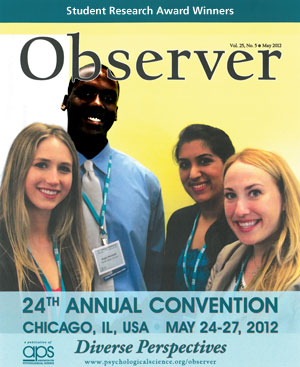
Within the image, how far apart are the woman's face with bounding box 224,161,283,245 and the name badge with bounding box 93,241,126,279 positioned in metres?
0.61

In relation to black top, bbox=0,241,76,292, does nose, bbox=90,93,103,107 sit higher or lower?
higher

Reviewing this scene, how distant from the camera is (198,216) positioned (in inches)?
102

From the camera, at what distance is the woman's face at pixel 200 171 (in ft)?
8.37

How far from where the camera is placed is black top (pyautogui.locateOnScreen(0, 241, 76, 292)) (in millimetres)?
2535

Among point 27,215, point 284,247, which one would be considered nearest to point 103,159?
point 27,215

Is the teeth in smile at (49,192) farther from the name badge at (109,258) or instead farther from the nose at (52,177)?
the name badge at (109,258)

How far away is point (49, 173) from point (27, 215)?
250 mm

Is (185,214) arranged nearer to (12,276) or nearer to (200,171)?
(200,171)

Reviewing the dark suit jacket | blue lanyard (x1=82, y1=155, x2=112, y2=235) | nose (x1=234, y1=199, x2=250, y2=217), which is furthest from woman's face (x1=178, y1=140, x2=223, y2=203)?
blue lanyard (x1=82, y1=155, x2=112, y2=235)

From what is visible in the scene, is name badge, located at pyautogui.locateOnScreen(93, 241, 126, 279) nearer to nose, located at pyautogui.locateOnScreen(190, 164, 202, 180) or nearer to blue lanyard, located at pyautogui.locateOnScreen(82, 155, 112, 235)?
blue lanyard, located at pyautogui.locateOnScreen(82, 155, 112, 235)

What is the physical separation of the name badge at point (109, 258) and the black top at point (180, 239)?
25 cm
